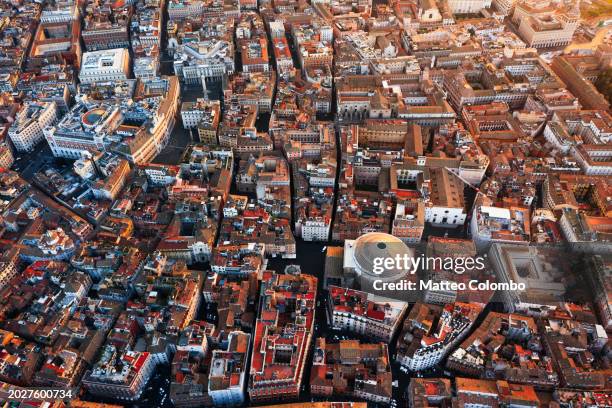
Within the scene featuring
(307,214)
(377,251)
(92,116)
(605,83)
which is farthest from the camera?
(605,83)

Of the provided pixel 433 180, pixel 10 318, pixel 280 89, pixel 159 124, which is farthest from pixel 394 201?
pixel 10 318

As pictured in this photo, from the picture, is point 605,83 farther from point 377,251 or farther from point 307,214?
point 307,214

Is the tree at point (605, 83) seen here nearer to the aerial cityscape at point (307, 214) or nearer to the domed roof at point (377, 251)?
the aerial cityscape at point (307, 214)

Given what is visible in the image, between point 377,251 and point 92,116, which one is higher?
point 92,116

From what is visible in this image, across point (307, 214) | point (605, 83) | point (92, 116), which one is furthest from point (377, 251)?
point (605, 83)

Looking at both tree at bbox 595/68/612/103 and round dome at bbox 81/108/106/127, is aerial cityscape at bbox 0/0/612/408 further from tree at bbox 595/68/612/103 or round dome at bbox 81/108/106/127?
round dome at bbox 81/108/106/127
